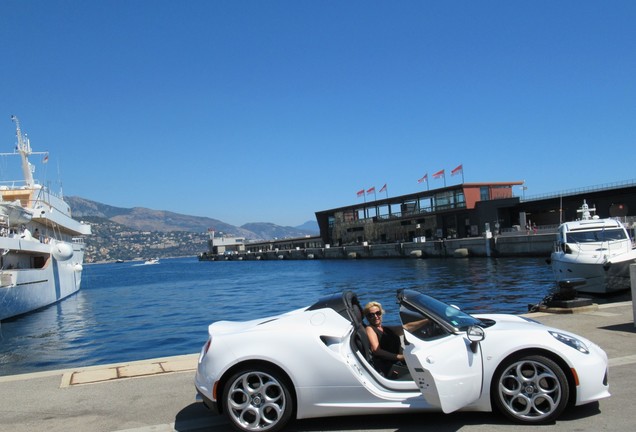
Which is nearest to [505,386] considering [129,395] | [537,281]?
[129,395]

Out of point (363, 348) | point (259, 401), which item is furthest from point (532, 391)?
point (259, 401)

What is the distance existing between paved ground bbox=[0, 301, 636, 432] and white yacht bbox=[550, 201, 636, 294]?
49.1 feet

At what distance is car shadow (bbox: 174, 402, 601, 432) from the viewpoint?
4.83 meters

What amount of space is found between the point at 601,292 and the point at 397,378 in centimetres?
2011

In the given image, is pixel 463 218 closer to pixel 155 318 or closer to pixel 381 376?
pixel 155 318

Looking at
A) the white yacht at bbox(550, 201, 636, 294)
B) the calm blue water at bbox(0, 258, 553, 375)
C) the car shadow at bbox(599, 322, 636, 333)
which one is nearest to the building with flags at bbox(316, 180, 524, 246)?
the calm blue water at bbox(0, 258, 553, 375)

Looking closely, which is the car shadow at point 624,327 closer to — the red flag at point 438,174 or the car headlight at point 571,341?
the car headlight at point 571,341

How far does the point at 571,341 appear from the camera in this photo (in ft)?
16.2

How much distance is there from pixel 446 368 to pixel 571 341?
1.37m

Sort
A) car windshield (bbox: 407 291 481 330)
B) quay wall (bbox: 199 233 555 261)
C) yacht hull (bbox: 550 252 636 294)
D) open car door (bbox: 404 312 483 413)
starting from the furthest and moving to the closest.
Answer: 1. quay wall (bbox: 199 233 555 261)
2. yacht hull (bbox: 550 252 636 294)
3. car windshield (bbox: 407 291 481 330)
4. open car door (bbox: 404 312 483 413)

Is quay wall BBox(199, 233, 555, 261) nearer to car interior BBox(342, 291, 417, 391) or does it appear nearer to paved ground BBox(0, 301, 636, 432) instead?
paved ground BBox(0, 301, 636, 432)

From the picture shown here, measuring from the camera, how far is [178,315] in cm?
2602

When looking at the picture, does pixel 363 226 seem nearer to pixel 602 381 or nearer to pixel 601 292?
pixel 601 292

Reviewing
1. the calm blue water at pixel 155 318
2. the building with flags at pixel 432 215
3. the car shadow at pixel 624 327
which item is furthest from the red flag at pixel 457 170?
the car shadow at pixel 624 327
